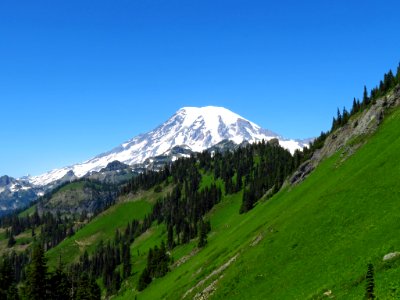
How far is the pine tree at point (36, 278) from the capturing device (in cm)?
6500

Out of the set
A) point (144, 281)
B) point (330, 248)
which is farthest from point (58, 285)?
point (144, 281)

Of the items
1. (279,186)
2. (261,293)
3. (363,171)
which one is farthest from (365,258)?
(279,186)

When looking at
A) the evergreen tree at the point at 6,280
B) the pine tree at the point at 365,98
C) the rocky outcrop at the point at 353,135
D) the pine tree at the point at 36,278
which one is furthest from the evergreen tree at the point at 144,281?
the pine tree at the point at 365,98

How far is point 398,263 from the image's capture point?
3200 centimetres

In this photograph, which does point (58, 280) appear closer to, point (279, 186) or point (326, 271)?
point (326, 271)

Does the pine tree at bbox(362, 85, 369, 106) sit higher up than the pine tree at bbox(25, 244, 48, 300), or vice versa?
the pine tree at bbox(362, 85, 369, 106)

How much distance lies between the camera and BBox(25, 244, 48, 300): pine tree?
213ft

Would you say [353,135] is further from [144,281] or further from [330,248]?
[144,281]

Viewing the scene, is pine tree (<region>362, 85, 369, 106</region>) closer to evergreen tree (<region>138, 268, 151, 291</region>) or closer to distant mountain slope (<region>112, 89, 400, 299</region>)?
distant mountain slope (<region>112, 89, 400, 299</region>)

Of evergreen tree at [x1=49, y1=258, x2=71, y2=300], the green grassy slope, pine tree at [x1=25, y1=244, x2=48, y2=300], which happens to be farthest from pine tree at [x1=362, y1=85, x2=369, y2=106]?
pine tree at [x1=25, y1=244, x2=48, y2=300]

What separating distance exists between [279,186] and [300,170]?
22981mm

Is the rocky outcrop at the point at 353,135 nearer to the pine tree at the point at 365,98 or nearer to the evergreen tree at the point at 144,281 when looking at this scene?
the pine tree at the point at 365,98

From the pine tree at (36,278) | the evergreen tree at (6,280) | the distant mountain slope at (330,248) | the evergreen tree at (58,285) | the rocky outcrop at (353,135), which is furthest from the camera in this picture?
the rocky outcrop at (353,135)

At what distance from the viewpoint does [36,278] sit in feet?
214
